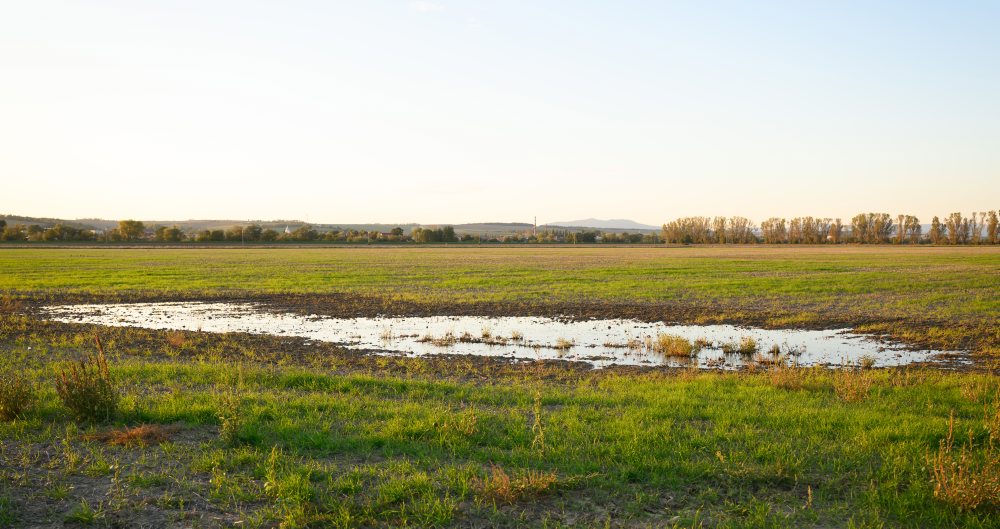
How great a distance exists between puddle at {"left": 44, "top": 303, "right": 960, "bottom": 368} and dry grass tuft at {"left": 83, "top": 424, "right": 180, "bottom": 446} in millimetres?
9799

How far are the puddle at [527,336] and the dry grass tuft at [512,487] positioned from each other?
31.9 feet

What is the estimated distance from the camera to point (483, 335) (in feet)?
69.2

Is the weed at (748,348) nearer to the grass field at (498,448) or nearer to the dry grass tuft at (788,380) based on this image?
the grass field at (498,448)

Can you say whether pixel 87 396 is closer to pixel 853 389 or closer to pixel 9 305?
pixel 853 389

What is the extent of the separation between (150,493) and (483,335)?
14805 millimetres

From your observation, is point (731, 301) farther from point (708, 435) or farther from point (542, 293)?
point (708, 435)

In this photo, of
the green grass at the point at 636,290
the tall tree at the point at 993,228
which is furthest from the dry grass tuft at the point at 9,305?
the tall tree at the point at 993,228

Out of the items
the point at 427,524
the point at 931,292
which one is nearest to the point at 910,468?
the point at 427,524

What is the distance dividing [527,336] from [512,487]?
14.7 m

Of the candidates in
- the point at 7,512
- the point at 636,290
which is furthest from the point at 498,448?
the point at 636,290

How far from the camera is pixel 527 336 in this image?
21.3 metres

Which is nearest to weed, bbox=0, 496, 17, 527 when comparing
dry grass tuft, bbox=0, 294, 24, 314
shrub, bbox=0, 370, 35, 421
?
shrub, bbox=0, 370, 35, 421

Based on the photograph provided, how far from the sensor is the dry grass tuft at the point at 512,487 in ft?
21.4

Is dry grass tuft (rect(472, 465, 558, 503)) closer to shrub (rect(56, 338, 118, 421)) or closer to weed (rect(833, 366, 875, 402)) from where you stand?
shrub (rect(56, 338, 118, 421))
